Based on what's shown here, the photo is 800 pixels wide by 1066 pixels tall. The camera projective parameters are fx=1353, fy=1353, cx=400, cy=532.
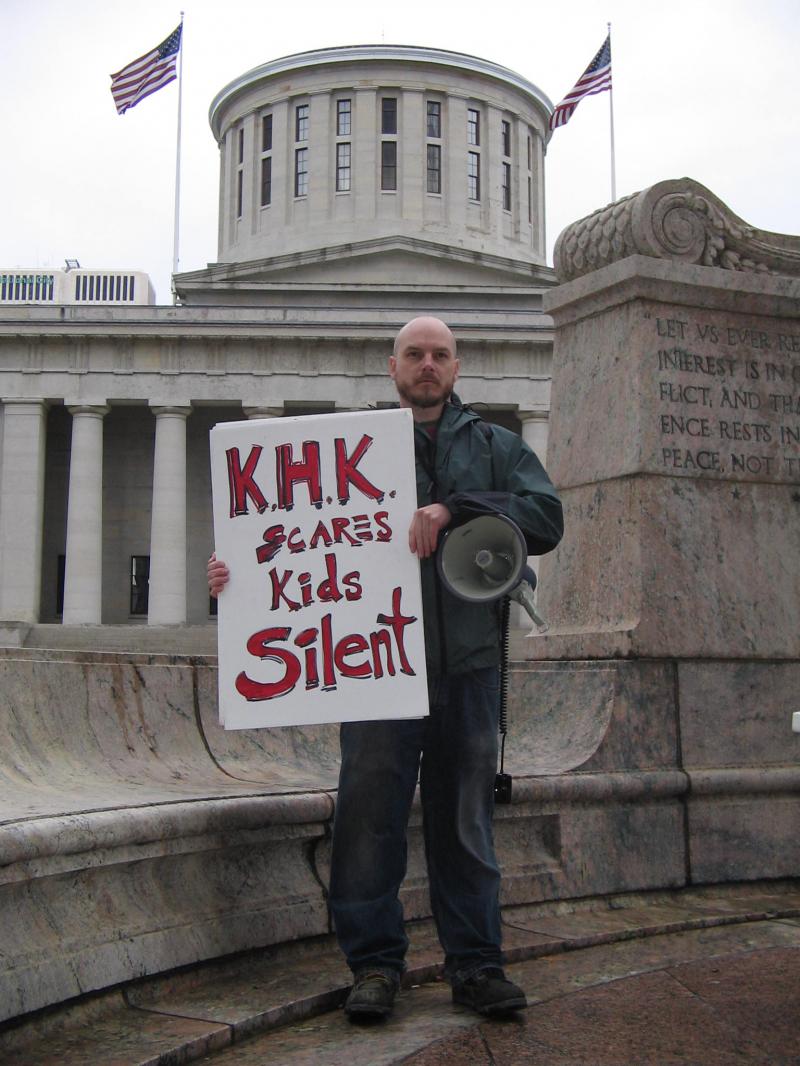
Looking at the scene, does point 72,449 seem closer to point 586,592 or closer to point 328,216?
point 328,216

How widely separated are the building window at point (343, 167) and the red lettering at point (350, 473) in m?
64.3

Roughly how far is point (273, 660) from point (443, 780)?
68cm

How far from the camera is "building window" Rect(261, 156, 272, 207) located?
68.4 meters

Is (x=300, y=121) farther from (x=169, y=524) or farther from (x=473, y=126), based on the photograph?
(x=169, y=524)

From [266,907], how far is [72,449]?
46.2m

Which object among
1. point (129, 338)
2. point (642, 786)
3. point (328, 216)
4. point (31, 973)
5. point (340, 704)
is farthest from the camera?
point (328, 216)

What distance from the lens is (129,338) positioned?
48.3 meters

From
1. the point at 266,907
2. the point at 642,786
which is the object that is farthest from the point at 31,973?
the point at 642,786

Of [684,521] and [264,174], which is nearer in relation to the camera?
[684,521]

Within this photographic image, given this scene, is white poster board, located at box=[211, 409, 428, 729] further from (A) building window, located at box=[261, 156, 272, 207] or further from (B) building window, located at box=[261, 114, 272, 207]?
(A) building window, located at box=[261, 156, 272, 207]

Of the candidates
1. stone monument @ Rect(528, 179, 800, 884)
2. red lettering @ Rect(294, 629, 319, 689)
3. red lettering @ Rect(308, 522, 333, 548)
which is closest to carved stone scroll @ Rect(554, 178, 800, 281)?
stone monument @ Rect(528, 179, 800, 884)

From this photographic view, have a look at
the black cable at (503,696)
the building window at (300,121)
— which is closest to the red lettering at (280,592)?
the black cable at (503,696)

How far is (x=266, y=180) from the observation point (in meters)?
68.9

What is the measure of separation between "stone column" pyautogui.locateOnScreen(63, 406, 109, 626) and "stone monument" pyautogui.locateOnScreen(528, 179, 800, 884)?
139 ft
